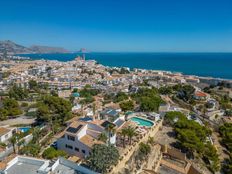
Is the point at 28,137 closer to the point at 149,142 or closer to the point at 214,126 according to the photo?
the point at 149,142

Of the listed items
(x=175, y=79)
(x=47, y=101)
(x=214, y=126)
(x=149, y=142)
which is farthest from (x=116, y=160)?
(x=175, y=79)

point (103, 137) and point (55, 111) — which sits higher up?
point (103, 137)

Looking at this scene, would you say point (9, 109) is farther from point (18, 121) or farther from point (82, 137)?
point (82, 137)

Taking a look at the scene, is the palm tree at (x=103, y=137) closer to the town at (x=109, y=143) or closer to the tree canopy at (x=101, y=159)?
the town at (x=109, y=143)

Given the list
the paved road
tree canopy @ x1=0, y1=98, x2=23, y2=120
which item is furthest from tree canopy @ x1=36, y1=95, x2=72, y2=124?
tree canopy @ x1=0, y1=98, x2=23, y2=120

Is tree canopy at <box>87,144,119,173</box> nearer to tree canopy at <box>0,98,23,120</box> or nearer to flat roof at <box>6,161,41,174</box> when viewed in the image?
flat roof at <box>6,161,41,174</box>

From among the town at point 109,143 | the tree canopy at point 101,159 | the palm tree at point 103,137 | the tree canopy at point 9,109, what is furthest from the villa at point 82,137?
the tree canopy at point 9,109

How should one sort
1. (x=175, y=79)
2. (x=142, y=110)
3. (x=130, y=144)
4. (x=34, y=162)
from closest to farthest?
1. (x=34, y=162)
2. (x=130, y=144)
3. (x=142, y=110)
4. (x=175, y=79)

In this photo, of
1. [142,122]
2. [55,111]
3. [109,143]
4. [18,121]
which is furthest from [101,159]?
[18,121]
